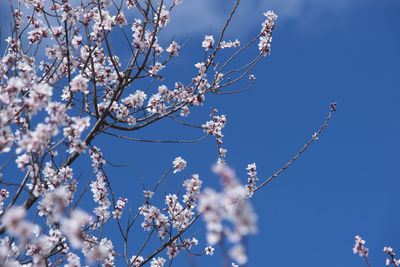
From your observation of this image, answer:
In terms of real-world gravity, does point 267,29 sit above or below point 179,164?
above

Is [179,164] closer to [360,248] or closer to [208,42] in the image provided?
[208,42]

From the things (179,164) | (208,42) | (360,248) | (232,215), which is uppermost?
(208,42)

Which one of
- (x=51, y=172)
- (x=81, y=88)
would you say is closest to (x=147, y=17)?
(x=81, y=88)

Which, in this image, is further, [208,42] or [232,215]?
[208,42]

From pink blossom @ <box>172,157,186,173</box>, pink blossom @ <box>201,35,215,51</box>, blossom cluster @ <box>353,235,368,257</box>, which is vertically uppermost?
pink blossom @ <box>201,35,215,51</box>

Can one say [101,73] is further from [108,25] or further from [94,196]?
[94,196]

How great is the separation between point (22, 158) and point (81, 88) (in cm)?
86

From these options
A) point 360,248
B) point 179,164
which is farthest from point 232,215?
A: point 360,248

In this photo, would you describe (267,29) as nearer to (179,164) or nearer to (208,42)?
(208,42)

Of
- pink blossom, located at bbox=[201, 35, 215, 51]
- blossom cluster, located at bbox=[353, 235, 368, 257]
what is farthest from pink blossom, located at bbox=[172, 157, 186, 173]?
blossom cluster, located at bbox=[353, 235, 368, 257]

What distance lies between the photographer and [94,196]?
504 centimetres

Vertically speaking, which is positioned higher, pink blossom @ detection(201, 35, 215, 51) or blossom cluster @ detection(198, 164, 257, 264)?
pink blossom @ detection(201, 35, 215, 51)

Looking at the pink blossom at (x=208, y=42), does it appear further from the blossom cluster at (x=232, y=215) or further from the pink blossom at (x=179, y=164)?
the blossom cluster at (x=232, y=215)

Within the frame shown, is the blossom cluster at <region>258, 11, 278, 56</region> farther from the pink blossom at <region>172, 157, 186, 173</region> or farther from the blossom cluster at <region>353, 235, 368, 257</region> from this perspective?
the blossom cluster at <region>353, 235, 368, 257</region>
